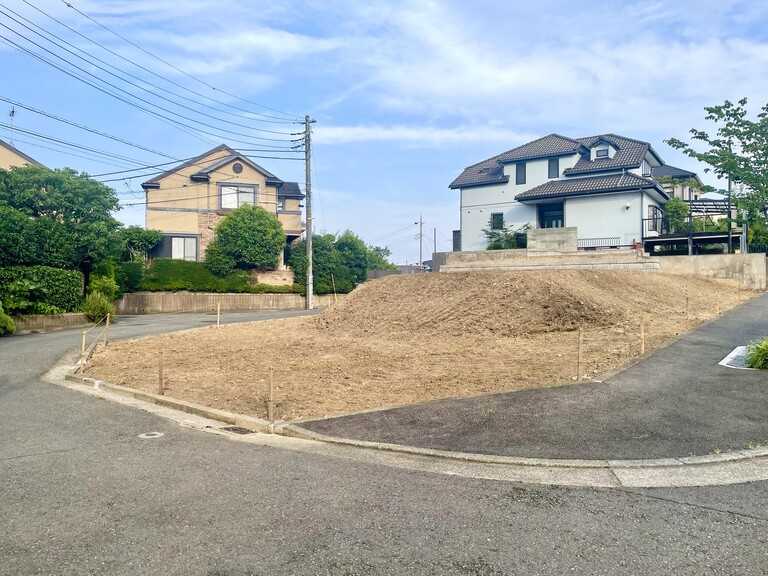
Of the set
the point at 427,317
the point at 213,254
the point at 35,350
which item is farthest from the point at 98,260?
the point at 427,317

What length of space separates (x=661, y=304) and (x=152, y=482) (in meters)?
18.5

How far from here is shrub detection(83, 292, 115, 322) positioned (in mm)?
23541

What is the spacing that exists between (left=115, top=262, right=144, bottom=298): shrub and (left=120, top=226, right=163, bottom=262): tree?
1.78 meters

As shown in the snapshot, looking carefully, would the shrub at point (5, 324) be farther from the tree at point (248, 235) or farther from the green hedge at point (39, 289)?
the tree at point (248, 235)

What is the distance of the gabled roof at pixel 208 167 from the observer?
1422 inches

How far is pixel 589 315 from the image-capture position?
15.4 m

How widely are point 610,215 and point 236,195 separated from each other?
2423 cm

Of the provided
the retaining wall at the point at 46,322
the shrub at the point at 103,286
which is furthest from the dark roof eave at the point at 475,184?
the retaining wall at the point at 46,322

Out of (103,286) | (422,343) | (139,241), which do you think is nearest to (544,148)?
(139,241)

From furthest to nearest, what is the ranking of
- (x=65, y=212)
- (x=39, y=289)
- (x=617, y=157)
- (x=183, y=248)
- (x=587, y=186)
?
(x=617, y=157)
(x=183, y=248)
(x=587, y=186)
(x=65, y=212)
(x=39, y=289)

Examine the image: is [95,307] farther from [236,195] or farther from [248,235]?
[236,195]

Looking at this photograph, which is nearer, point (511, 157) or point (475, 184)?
point (511, 157)

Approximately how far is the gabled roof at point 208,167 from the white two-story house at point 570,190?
14114 mm

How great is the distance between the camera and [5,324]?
1889 centimetres
